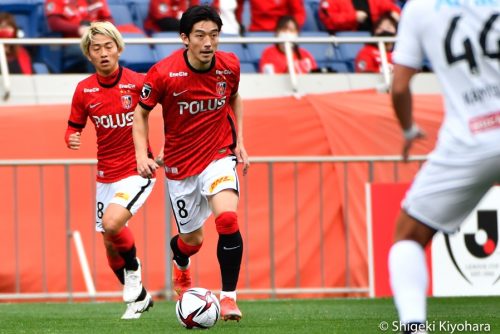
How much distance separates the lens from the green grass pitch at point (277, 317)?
838 cm

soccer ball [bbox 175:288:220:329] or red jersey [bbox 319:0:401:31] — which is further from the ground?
red jersey [bbox 319:0:401:31]

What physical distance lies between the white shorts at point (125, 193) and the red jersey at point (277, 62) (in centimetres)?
607

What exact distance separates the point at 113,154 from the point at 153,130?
139 inches

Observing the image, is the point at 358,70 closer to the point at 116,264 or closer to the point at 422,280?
the point at 116,264

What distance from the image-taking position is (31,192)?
1301cm

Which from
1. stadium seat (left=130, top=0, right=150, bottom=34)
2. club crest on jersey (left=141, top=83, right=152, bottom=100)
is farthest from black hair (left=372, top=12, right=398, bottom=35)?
club crest on jersey (left=141, top=83, right=152, bottom=100)

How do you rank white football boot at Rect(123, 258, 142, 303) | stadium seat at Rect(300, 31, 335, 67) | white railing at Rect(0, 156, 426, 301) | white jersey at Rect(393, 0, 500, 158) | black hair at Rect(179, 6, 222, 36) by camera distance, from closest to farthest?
white jersey at Rect(393, 0, 500, 158)
black hair at Rect(179, 6, 222, 36)
white football boot at Rect(123, 258, 142, 303)
white railing at Rect(0, 156, 426, 301)
stadium seat at Rect(300, 31, 335, 67)

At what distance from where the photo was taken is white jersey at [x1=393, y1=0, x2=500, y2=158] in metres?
5.52

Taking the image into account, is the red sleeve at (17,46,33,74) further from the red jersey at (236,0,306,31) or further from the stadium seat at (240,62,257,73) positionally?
the red jersey at (236,0,306,31)

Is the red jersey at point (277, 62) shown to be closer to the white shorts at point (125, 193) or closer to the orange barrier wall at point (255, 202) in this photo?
the orange barrier wall at point (255, 202)

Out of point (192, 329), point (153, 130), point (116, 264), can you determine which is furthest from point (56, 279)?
point (192, 329)

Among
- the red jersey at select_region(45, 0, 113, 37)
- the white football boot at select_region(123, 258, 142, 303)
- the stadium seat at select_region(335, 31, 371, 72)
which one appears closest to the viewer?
the white football boot at select_region(123, 258, 142, 303)

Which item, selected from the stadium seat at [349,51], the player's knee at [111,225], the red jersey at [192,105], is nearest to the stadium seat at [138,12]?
the stadium seat at [349,51]

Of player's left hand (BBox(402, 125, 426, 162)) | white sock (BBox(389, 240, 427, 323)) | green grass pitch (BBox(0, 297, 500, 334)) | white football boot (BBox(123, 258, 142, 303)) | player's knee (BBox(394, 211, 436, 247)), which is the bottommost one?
green grass pitch (BBox(0, 297, 500, 334))
